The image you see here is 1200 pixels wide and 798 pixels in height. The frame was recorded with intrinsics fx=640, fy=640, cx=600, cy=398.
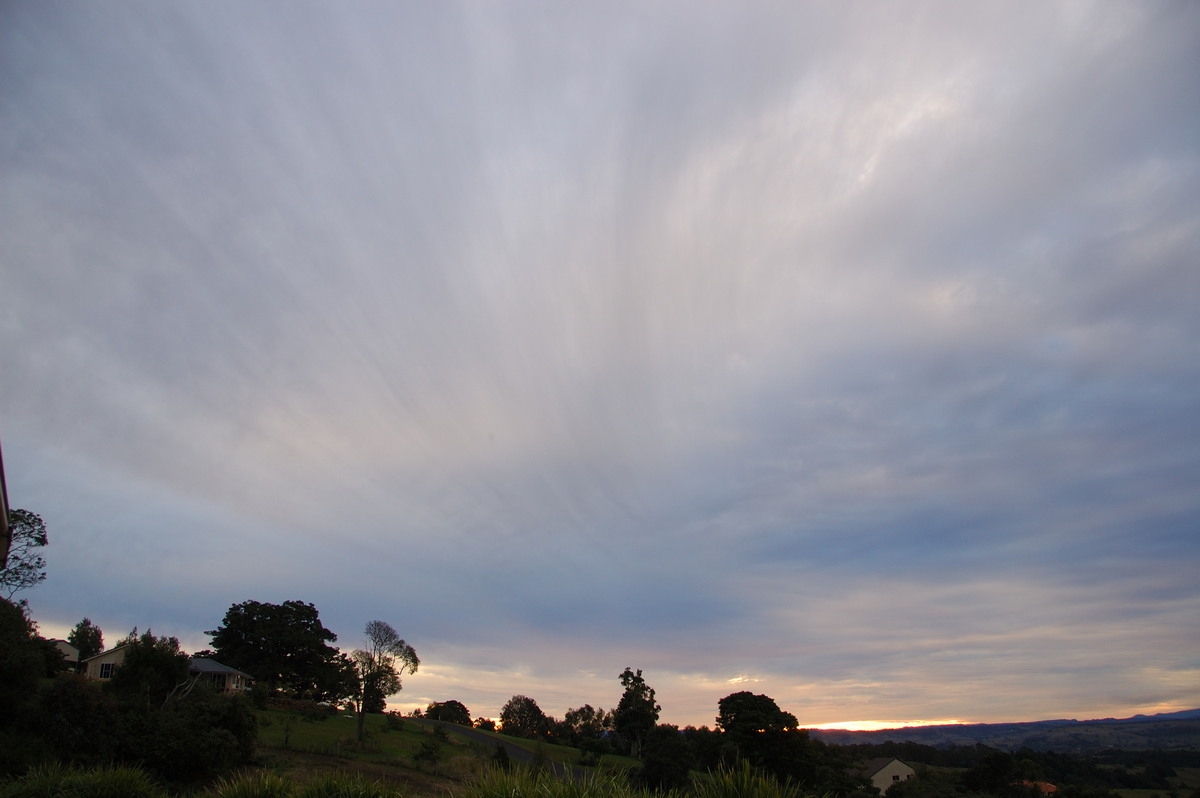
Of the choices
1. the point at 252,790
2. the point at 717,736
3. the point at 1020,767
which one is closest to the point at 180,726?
the point at 252,790

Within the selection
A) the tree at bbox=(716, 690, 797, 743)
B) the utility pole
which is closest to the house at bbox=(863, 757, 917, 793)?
the tree at bbox=(716, 690, 797, 743)

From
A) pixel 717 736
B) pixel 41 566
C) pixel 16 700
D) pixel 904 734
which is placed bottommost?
pixel 904 734

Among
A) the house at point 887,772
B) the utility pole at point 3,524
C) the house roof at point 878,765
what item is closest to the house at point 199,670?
the utility pole at point 3,524

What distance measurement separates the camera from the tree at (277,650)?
77.4m

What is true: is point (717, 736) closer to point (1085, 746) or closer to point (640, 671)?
A: point (640, 671)

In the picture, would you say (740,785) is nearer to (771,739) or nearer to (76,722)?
(76,722)

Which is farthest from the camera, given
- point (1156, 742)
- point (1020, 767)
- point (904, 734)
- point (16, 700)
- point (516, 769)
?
Result: point (904, 734)

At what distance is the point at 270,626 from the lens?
262 feet

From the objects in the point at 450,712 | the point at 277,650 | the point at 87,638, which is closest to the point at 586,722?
the point at 450,712

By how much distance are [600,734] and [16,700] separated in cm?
7353

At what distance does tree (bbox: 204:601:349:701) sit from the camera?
77.4 m

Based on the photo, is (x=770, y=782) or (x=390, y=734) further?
(x=390, y=734)

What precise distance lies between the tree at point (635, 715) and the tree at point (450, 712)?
29717 mm

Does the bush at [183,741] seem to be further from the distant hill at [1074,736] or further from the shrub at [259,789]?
the distant hill at [1074,736]
